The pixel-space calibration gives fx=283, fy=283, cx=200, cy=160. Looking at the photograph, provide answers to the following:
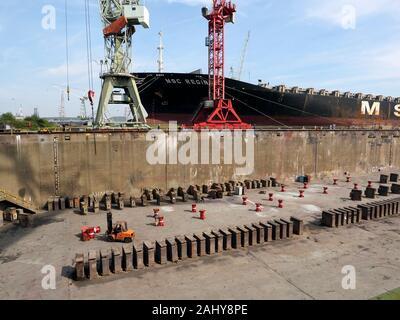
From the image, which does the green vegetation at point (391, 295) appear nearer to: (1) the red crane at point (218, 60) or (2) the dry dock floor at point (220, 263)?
(2) the dry dock floor at point (220, 263)

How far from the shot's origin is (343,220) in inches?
844

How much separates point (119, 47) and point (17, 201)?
21872mm

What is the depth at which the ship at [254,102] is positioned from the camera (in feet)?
155

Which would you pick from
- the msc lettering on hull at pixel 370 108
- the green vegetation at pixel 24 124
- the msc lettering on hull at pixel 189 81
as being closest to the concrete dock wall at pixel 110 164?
the green vegetation at pixel 24 124

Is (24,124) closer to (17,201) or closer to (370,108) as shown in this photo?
(17,201)

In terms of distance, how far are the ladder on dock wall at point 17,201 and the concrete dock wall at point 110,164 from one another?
61 cm

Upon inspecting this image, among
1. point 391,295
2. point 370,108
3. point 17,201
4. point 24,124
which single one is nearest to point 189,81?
point 17,201

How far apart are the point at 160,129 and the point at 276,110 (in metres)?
30.7

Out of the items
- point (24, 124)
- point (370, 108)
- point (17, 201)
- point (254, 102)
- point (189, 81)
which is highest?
point (189, 81)

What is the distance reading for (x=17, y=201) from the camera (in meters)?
23.0

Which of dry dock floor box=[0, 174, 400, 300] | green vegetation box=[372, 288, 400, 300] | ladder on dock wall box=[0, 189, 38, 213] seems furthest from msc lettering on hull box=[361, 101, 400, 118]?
ladder on dock wall box=[0, 189, 38, 213]

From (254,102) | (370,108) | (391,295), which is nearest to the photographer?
(391,295)

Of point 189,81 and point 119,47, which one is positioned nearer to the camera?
point 119,47
